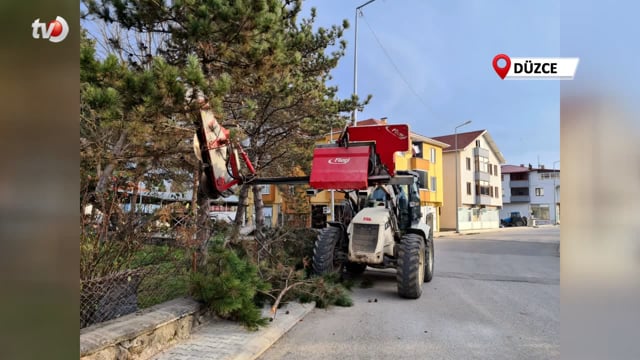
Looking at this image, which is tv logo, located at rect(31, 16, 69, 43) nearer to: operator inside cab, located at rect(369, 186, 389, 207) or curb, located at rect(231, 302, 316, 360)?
curb, located at rect(231, 302, 316, 360)

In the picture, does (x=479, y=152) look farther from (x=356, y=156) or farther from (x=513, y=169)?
(x=356, y=156)

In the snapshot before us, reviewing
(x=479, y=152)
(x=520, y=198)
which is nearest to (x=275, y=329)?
(x=479, y=152)

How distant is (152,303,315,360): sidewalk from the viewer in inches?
165

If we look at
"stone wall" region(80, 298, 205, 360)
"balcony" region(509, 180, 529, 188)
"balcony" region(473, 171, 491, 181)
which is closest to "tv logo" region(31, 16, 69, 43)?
"stone wall" region(80, 298, 205, 360)

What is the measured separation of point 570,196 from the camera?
7.09ft

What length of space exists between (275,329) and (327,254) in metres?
2.79

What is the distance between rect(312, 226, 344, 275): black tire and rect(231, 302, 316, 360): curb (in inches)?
44.9

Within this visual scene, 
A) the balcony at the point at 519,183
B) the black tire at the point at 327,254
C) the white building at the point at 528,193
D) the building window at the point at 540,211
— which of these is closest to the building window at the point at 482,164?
the white building at the point at 528,193

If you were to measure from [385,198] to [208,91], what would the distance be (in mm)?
5506

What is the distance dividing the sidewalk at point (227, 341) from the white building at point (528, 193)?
67824 mm

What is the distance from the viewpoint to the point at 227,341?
4.66 meters

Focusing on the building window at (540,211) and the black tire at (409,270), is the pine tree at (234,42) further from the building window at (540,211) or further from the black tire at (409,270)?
the building window at (540,211)

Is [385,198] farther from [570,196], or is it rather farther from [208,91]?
[570,196]

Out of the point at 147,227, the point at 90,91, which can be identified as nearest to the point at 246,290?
the point at 147,227
